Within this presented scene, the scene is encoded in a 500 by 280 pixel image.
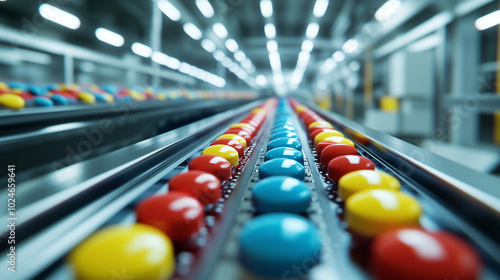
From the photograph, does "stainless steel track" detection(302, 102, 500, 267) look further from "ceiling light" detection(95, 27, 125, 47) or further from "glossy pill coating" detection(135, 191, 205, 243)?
"ceiling light" detection(95, 27, 125, 47)

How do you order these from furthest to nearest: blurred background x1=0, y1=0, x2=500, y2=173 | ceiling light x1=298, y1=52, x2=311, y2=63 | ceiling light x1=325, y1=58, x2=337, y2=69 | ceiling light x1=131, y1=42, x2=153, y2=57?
ceiling light x1=298, y1=52, x2=311, y2=63
ceiling light x1=325, y1=58, x2=337, y2=69
ceiling light x1=131, y1=42, x2=153, y2=57
blurred background x1=0, y1=0, x2=500, y2=173

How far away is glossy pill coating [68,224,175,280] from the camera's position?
31 centimetres

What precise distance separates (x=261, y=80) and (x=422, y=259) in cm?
2812

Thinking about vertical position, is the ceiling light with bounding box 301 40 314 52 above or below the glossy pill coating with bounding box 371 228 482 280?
above

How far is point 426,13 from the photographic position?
202 inches

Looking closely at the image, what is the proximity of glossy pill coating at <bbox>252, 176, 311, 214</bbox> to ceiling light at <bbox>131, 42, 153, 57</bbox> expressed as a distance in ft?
33.3

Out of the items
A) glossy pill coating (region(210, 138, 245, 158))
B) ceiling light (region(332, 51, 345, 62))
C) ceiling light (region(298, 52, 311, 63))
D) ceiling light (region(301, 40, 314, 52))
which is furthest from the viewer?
ceiling light (region(298, 52, 311, 63))

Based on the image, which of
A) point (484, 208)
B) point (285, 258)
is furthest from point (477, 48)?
point (285, 258)

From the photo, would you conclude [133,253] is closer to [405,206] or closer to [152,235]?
[152,235]

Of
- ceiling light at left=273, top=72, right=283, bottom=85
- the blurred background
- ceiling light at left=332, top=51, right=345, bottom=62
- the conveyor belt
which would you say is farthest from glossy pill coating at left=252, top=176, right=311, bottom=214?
ceiling light at left=273, top=72, right=283, bottom=85

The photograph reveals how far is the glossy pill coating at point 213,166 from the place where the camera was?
25.7 inches

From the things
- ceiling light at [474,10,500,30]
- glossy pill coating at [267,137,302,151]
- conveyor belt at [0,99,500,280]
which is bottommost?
conveyor belt at [0,99,500,280]

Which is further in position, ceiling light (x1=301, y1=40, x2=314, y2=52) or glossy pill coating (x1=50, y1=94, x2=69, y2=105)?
ceiling light (x1=301, y1=40, x2=314, y2=52)

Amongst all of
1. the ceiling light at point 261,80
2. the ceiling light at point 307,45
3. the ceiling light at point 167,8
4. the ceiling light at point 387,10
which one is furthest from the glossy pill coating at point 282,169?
the ceiling light at point 261,80
